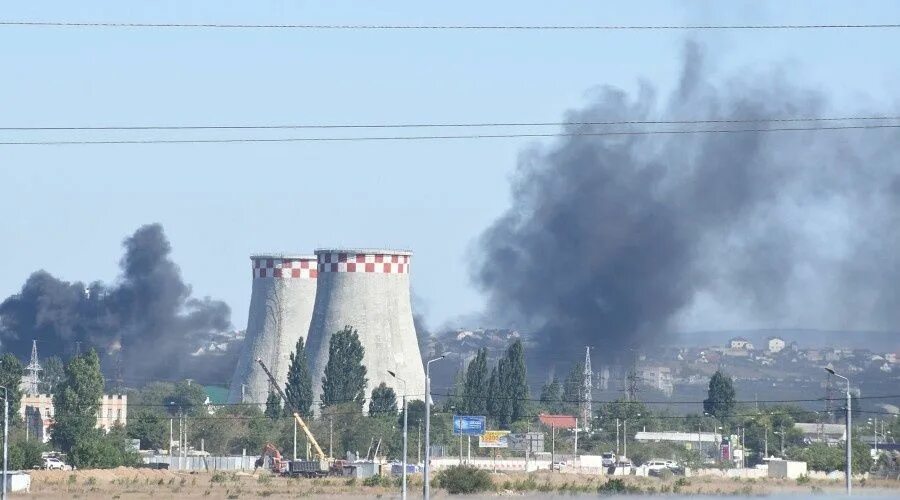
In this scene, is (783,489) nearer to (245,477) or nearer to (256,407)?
(245,477)

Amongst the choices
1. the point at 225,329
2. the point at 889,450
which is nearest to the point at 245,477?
the point at 889,450

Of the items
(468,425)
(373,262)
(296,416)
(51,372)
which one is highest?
(373,262)

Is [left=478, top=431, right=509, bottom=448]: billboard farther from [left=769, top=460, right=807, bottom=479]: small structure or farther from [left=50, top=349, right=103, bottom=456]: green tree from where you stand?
[left=50, top=349, right=103, bottom=456]: green tree

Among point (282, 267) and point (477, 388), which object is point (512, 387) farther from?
point (282, 267)

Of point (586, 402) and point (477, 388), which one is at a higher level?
point (477, 388)

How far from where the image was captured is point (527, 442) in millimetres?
59125

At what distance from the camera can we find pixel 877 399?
326 ft

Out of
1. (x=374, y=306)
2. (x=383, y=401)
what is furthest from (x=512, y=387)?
(x=374, y=306)

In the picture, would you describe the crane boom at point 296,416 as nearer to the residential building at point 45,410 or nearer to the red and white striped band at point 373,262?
the red and white striped band at point 373,262

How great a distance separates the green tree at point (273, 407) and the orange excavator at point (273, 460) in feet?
25.7

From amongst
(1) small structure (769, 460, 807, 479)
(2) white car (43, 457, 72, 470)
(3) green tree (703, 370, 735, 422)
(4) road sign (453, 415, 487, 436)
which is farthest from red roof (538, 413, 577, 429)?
(2) white car (43, 457, 72, 470)

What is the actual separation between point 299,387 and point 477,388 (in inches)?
329

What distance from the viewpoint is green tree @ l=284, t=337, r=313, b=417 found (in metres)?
68.8

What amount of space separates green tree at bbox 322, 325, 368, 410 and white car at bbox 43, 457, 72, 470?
1508cm
